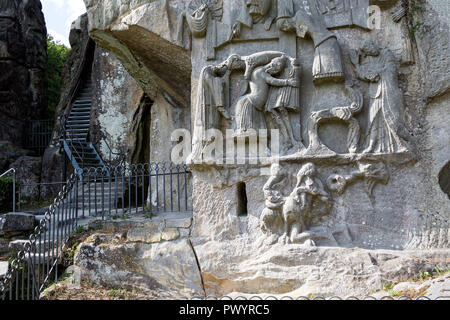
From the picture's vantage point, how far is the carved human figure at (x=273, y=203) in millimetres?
6074

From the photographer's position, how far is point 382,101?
19.9 feet

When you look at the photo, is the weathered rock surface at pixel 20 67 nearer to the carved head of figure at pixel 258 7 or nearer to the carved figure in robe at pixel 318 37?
the carved head of figure at pixel 258 7

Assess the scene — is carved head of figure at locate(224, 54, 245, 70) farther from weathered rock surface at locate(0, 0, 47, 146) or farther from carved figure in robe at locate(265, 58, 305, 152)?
weathered rock surface at locate(0, 0, 47, 146)

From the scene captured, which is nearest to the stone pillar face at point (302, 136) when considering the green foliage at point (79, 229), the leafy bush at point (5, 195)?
the green foliage at point (79, 229)

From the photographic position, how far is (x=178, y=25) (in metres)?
6.97

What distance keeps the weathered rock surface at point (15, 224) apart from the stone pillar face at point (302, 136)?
3.79m

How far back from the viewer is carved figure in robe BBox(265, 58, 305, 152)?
6.32 metres

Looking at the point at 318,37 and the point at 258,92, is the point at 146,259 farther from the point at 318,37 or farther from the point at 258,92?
the point at 318,37

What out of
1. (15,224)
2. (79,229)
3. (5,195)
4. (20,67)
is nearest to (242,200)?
(79,229)

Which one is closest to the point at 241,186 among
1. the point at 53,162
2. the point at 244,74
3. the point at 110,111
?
the point at 244,74

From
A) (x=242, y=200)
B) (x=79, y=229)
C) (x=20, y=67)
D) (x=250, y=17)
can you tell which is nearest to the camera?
(x=242, y=200)

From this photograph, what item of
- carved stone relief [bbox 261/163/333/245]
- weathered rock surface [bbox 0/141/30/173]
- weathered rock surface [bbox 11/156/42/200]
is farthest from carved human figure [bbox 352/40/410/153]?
weathered rock surface [bbox 0/141/30/173]

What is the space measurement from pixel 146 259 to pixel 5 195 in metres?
7.39
